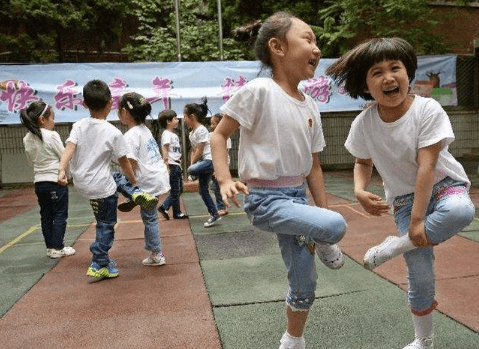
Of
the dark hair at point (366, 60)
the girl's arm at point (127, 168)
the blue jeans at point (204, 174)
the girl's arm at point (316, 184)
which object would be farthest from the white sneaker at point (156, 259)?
the dark hair at point (366, 60)

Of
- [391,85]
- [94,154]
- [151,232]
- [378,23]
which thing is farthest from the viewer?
[378,23]

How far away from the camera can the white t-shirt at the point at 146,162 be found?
14.4ft

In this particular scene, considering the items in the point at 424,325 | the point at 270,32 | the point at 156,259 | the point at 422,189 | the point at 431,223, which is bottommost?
the point at 156,259

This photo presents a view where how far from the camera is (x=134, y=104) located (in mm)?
4344

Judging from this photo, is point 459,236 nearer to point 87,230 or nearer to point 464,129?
point 87,230

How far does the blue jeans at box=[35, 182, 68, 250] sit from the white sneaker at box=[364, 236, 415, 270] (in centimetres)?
349

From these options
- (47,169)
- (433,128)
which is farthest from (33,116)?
(433,128)

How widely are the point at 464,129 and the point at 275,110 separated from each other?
12.2 metres

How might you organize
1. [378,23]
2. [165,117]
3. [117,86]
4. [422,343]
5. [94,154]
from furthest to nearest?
[378,23] → [117,86] → [165,117] → [94,154] → [422,343]

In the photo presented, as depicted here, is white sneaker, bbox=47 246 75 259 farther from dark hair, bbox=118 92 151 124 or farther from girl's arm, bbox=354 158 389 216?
girl's arm, bbox=354 158 389 216

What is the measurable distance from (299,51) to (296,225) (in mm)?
787

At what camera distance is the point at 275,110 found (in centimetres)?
207

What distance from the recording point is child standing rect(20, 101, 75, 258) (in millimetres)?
4719

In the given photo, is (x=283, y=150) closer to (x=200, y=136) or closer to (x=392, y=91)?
(x=392, y=91)
